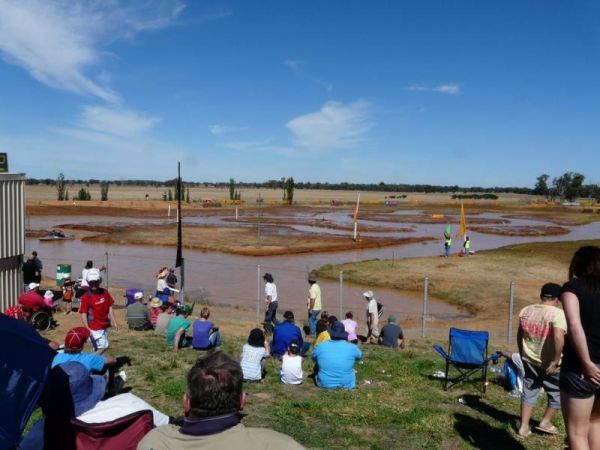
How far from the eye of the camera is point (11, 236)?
43.3ft

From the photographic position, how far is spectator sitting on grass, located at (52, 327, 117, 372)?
584cm

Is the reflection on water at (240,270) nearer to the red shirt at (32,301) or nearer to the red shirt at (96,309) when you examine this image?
the red shirt at (32,301)

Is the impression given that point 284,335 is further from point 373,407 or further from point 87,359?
point 87,359

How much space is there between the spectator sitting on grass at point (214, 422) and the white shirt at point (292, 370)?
5.68 m

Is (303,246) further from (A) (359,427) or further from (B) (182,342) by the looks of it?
(A) (359,427)

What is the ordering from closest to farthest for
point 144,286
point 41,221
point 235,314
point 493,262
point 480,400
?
point 480,400, point 235,314, point 144,286, point 493,262, point 41,221

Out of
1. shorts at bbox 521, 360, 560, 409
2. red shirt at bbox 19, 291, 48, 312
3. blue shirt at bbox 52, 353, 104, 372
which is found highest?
blue shirt at bbox 52, 353, 104, 372

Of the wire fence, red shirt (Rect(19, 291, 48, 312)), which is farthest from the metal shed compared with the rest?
the wire fence

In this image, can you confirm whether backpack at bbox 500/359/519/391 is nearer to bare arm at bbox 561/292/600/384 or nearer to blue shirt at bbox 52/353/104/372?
bare arm at bbox 561/292/600/384

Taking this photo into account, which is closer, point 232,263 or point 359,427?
point 359,427

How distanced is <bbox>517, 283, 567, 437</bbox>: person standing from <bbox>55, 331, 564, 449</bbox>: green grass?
13.9 inches

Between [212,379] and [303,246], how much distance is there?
36.7 metres

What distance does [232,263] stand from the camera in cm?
3100

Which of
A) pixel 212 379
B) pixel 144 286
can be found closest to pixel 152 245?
pixel 144 286
